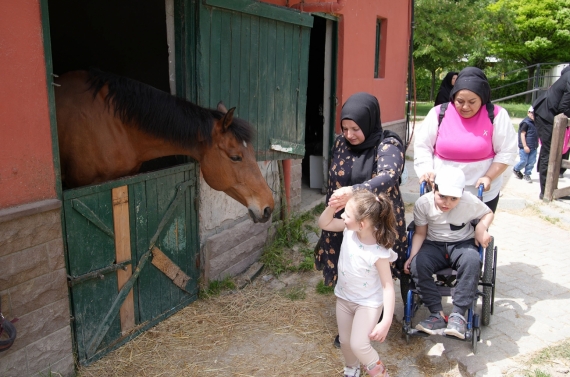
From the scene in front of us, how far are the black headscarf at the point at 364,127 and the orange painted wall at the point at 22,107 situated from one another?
164 centimetres

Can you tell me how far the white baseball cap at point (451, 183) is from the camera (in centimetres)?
287

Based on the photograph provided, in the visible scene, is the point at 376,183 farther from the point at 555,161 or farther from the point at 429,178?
the point at 555,161

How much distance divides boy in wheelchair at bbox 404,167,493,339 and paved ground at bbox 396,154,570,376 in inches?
15.5

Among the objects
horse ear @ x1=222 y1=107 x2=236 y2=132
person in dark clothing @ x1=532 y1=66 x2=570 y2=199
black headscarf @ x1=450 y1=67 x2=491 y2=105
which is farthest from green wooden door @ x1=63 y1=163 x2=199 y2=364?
person in dark clothing @ x1=532 y1=66 x2=570 y2=199

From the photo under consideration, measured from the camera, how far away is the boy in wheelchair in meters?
Answer: 2.90

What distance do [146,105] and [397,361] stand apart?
7.80ft

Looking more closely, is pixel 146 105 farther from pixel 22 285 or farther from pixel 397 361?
pixel 397 361

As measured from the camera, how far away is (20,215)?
7.54 feet

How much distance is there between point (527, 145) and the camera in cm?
791

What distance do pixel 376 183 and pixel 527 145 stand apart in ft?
21.2

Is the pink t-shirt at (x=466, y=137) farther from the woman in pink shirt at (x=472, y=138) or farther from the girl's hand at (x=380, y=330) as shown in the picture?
the girl's hand at (x=380, y=330)

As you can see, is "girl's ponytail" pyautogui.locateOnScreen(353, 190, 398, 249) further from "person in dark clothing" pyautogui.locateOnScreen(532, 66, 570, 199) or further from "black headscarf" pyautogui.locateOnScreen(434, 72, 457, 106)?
"black headscarf" pyautogui.locateOnScreen(434, 72, 457, 106)

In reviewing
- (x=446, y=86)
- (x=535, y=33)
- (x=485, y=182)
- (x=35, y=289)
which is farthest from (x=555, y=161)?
(x=535, y=33)

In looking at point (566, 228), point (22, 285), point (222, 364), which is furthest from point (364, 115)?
point (566, 228)
